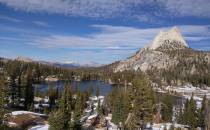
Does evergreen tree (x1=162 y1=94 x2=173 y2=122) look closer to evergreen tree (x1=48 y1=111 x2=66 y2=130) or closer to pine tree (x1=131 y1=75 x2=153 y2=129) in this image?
pine tree (x1=131 y1=75 x2=153 y2=129)

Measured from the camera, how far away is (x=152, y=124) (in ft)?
313

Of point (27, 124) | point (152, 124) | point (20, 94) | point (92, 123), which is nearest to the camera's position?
point (27, 124)

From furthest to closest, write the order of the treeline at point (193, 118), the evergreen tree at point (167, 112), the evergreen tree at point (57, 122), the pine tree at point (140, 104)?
the evergreen tree at point (167, 112), the treeline at point (193, 118), the pine tree at point (140, 104), the evergreen tree at point (57, 122)

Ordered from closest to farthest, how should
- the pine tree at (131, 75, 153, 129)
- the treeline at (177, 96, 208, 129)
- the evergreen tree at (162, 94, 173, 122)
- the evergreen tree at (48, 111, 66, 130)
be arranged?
the evergreen tree at (48, 111, 66, 130) < the pine tree at (131, 75, 153, 129) < the treeline at (177, 96, 208, 129) < the evergreen tree at (162, 94, 173, 122)

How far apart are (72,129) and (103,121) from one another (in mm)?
28347

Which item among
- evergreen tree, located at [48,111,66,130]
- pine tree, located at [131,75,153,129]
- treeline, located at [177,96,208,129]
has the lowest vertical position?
treeline, located at [177,96,208,129]

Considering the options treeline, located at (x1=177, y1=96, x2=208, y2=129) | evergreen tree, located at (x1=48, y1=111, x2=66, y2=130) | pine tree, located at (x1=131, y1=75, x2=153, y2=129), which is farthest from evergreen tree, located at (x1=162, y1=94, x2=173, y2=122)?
evergreen tree, located at (x1=48, y1=111, x2=66, y2=130)

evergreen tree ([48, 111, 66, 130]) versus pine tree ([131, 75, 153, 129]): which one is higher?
pine tree ([131, 75, 153, 129])

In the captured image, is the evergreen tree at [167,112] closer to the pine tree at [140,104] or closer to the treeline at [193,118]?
the treeline at [193,118]

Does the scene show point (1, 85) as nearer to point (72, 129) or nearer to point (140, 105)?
point (72, 129)

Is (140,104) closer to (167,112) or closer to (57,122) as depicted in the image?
(57,122)

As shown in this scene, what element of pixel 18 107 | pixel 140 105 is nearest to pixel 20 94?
pixel 18 107

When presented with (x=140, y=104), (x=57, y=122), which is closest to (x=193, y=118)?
(x=140, y=104)

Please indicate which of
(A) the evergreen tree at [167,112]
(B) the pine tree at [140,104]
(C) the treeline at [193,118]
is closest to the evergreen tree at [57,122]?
(B) the pine tree at [140,104]
